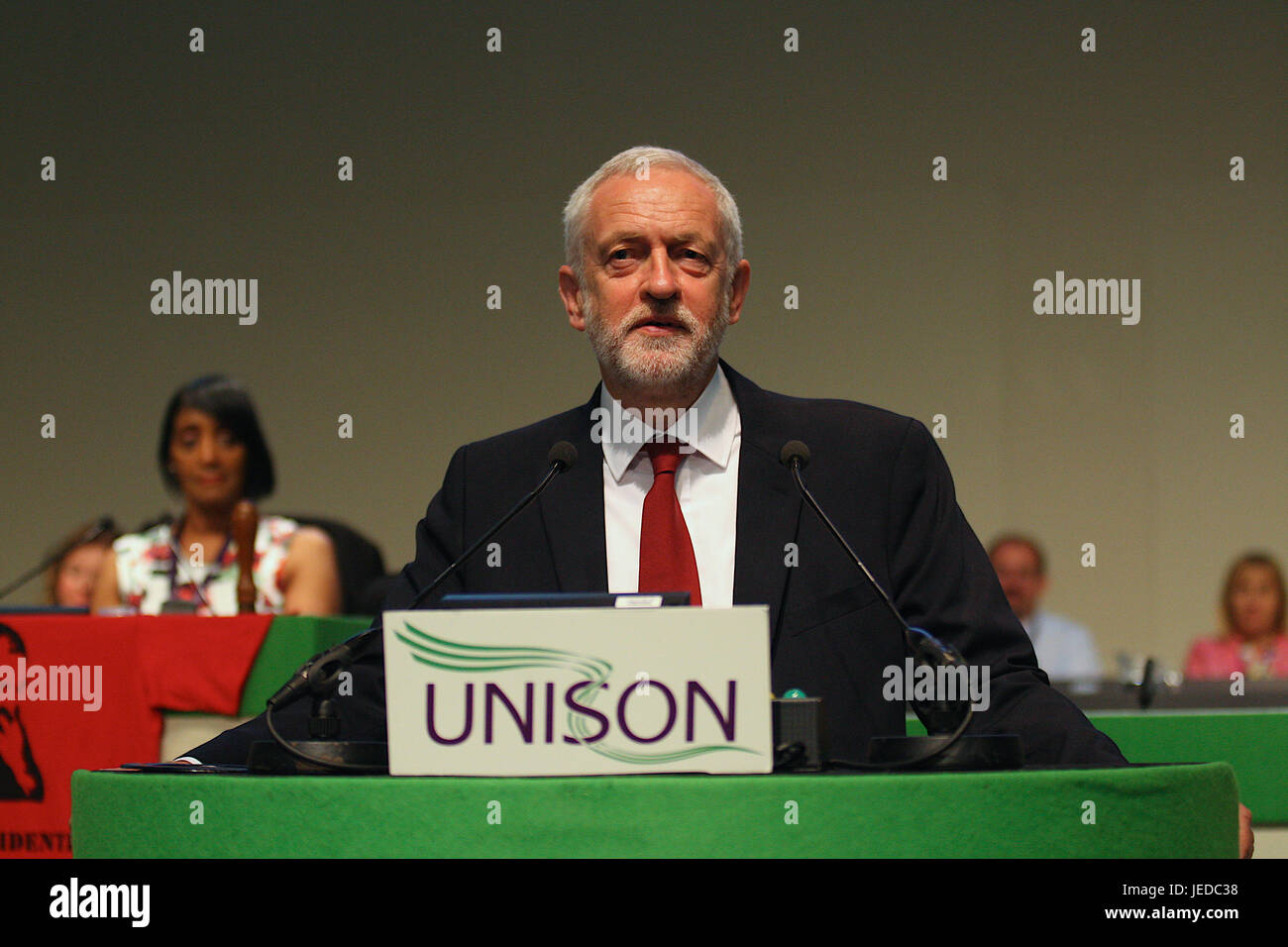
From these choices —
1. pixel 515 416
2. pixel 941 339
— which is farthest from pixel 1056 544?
pixel 515 416

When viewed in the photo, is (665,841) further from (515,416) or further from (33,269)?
(33,269)

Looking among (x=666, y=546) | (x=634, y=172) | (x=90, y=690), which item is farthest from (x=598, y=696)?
(x=90, y=690)

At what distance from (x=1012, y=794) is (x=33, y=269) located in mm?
5920

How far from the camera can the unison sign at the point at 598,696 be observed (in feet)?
4.67

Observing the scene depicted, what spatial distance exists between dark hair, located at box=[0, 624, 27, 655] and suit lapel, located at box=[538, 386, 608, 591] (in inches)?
56.8

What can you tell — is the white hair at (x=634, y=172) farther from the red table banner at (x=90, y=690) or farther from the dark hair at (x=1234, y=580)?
the dark hair at (x=1234, y=580)

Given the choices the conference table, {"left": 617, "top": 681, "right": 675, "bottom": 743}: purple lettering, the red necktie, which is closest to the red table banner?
the red necktie

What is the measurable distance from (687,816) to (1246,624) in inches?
185

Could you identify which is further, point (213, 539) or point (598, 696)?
point (213, 539)

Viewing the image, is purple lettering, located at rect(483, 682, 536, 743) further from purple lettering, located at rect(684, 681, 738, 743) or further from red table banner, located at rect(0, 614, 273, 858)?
red table banner, located at rect(0, 614, 273, 858)

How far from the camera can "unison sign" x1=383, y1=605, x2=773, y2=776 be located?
4.67 ft

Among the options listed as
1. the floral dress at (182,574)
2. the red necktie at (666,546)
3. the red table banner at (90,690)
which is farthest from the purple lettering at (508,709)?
the floral dress at (182,574)

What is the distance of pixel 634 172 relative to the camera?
2316 mm

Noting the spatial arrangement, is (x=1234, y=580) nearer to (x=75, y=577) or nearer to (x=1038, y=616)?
(x=1038, y=616)
